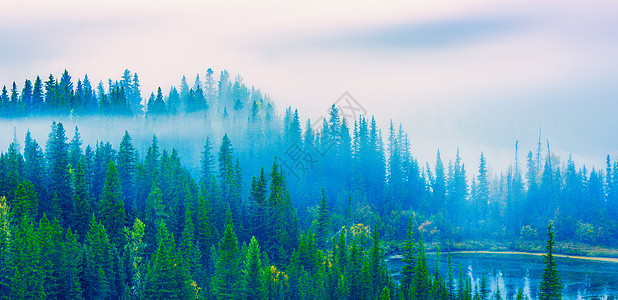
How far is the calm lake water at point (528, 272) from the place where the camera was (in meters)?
115

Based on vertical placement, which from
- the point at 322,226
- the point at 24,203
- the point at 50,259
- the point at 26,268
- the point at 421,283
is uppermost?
the point at 24,203

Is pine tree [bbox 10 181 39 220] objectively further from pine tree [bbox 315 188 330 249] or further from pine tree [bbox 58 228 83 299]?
pine tree [bbox 315 188 330 249]

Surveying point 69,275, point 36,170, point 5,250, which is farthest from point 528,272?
point 5,250

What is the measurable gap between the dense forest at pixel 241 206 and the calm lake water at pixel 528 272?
7180 millimetres

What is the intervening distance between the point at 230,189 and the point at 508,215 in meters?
93.8

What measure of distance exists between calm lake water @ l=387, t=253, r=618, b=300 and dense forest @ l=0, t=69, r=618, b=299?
23.6ft

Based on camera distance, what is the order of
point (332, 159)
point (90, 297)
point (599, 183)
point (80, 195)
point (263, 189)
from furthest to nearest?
point (599, 183) < point (332, 159) < point (263, 189) < point (80, 195) < point (90, 297)

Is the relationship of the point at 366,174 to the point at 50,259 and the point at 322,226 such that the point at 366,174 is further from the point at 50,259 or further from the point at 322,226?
the point at 50,259

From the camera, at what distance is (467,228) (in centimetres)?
16875

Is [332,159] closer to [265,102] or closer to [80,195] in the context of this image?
[265,102]

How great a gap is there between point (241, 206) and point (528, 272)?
199 feet

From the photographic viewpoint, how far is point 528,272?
130 metres

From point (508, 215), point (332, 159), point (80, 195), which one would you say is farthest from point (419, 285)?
point (508, 215)

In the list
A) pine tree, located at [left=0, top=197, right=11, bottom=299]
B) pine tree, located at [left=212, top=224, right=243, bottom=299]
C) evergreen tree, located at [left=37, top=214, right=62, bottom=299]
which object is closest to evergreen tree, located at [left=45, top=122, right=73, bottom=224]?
pine tree, located at [left=0, top=197, right=11, bottom=299]
